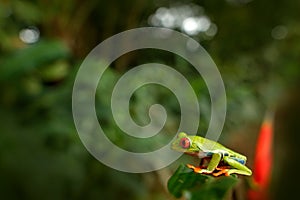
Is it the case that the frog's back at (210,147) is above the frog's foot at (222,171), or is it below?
above

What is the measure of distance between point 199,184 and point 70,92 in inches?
50.5

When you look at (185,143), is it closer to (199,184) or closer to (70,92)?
(199,184)

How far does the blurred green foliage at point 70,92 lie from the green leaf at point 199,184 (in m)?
0.73

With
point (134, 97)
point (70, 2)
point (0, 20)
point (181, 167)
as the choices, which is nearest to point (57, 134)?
point (134, 97)

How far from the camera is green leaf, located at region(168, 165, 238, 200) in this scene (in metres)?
0.27

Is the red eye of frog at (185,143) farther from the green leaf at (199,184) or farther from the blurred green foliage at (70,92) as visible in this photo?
the blurred green foliage at (70,92)

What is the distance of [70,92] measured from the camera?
155 centimetres

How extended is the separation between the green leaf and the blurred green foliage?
727 mm

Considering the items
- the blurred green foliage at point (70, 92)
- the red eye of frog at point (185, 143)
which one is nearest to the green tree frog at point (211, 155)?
the red eye of frog at point (185, 143)

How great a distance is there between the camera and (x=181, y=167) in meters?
0.28

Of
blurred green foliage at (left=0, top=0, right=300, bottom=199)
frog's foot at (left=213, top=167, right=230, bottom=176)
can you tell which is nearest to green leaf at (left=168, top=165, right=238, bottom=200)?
frog's foot at (left=213, top=167, right=230, bottom=176)

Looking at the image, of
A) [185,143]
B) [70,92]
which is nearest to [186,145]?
[185,143]

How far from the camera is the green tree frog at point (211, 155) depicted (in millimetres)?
263

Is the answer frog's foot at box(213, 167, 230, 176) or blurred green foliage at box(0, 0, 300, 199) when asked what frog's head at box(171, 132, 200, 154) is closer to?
frog's foot at box(213, 167, 230, 176)
